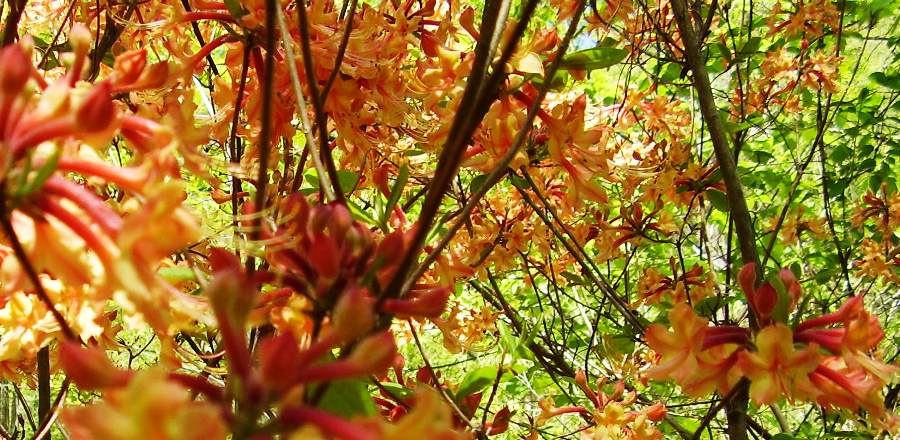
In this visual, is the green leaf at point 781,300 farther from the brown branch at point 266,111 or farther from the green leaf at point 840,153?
the green leaf at point 840,153

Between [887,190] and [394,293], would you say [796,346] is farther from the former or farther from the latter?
[887,190]

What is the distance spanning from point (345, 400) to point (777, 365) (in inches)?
24.9

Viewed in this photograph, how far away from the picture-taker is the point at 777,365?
3.60ft

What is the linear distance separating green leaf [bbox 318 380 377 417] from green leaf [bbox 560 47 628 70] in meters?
0.68

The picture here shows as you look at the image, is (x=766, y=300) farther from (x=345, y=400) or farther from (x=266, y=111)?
(x=266, y=111)

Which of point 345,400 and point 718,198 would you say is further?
point 718,198

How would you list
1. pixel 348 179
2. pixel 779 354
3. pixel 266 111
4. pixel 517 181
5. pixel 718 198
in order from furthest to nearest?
pixel 718 198, pixel 517 181, pixel 348 179, pixel 779 354, pixel 266 111

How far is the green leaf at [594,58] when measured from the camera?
1.23 m

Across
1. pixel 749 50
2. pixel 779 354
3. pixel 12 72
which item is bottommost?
pixel 12 72

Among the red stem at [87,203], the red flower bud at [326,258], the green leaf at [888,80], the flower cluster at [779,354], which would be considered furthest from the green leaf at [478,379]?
the green leaf at [888,80]

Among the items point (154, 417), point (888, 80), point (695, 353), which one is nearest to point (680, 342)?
point (695, 353)

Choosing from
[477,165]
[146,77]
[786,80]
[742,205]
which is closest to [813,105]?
[786,80]

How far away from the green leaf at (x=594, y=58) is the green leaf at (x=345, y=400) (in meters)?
0.68

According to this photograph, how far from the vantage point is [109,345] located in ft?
4.83
